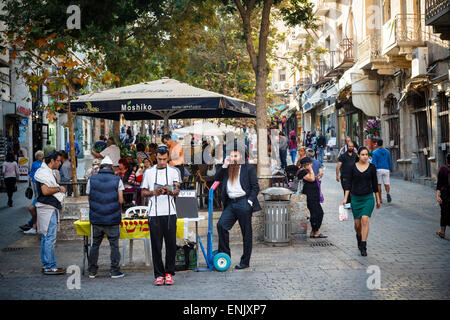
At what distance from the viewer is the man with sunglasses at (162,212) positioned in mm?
7160

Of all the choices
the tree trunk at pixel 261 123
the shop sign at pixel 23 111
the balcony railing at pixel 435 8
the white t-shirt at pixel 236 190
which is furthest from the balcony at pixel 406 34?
the shop sign at pixel 23 111

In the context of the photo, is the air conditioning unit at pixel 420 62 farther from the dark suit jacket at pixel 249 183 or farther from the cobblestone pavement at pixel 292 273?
the dark suit jacket at pixel 249 183

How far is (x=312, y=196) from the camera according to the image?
10.7 metres

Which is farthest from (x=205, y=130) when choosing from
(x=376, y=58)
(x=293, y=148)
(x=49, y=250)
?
(x=49, y=250)

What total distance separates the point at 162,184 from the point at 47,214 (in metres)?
2.06

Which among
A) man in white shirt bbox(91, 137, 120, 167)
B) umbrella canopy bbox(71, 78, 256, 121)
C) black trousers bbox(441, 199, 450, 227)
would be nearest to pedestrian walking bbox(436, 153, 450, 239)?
black trousers bbox(441, 199, 450, 227)

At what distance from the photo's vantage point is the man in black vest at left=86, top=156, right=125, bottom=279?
25.4ft

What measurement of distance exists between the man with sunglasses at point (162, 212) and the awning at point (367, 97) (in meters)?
19.1

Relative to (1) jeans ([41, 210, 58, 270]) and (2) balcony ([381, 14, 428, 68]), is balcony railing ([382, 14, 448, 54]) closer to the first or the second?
(2) balcony ([381, 14, 428, 68])

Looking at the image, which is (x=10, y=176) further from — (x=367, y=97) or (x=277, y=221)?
(x=367, y=97)

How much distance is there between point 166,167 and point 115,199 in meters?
1.02

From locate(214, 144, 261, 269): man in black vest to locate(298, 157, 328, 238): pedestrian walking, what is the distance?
9.00 ft

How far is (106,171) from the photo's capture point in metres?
7.87
